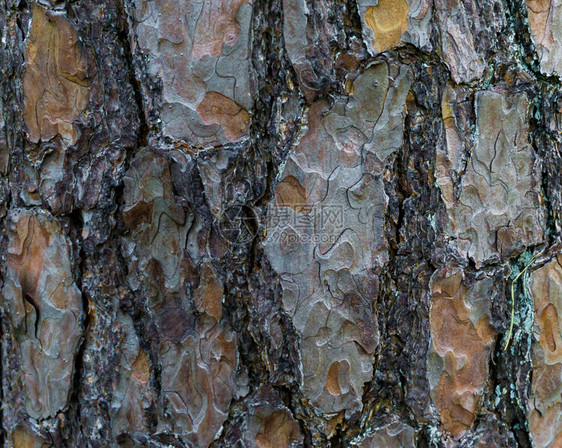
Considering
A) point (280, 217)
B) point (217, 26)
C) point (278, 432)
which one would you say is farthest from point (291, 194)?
point (278, 432)

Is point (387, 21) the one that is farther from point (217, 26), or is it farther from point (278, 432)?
point (278, 432)

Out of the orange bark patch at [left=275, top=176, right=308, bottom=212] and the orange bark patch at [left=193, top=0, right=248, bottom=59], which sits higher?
the orange bark patch at [left=193, top=0, right=248, bottom=59]

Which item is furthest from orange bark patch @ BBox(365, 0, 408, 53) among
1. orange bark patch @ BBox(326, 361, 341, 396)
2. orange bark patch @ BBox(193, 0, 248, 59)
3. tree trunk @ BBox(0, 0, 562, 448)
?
orange bark patch @ BBox(326, 361, 341, 396)

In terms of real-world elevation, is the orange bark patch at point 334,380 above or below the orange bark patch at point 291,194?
below

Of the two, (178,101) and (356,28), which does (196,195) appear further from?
(356,28)

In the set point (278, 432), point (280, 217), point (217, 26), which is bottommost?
point (278, 432)

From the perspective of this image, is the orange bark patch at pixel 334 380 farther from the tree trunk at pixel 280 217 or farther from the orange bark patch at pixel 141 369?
the orange bark patch at pixel 141 369

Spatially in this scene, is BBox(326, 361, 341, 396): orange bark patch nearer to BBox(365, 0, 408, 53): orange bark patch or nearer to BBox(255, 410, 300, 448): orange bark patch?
BBox(255, 410, 300, 448): orange bark patch

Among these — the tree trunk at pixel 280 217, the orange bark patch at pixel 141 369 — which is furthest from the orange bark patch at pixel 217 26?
the orange bark patch at pixel 141 369
